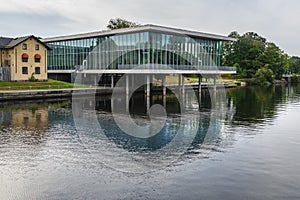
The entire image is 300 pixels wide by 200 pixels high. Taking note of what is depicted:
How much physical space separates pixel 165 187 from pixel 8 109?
1007 inches

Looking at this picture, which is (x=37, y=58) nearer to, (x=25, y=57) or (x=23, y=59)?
(x=25, y=57)

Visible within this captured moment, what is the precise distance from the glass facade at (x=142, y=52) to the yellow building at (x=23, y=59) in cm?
688

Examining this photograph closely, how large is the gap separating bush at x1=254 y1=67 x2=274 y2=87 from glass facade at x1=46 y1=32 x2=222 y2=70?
33.9 m

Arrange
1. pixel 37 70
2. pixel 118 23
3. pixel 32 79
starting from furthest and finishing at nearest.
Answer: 1. pixel 118 23
2. pixel 37 70
3. pixel 32 79

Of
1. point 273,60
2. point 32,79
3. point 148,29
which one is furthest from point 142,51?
point 273,60

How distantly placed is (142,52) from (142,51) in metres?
0.13

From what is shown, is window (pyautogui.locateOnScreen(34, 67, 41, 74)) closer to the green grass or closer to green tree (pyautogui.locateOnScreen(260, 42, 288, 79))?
the green grass

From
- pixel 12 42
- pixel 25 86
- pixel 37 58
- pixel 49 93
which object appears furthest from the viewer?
pixel 12 42

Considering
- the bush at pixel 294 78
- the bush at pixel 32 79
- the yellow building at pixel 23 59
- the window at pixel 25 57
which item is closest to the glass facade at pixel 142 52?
the yellow building at pixel 23 59

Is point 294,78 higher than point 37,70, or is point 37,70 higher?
point 294,78

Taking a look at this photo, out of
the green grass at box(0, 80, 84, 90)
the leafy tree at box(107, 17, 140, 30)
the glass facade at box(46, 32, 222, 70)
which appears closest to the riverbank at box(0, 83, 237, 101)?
the green grass at box(0, 80, 84, 90)

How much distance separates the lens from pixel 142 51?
46.8 m

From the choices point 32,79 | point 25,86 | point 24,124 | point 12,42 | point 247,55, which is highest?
point 247,55

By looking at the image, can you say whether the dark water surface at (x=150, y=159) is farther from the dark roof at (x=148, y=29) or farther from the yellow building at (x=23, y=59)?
the yellow building at (x=23, y=59)
